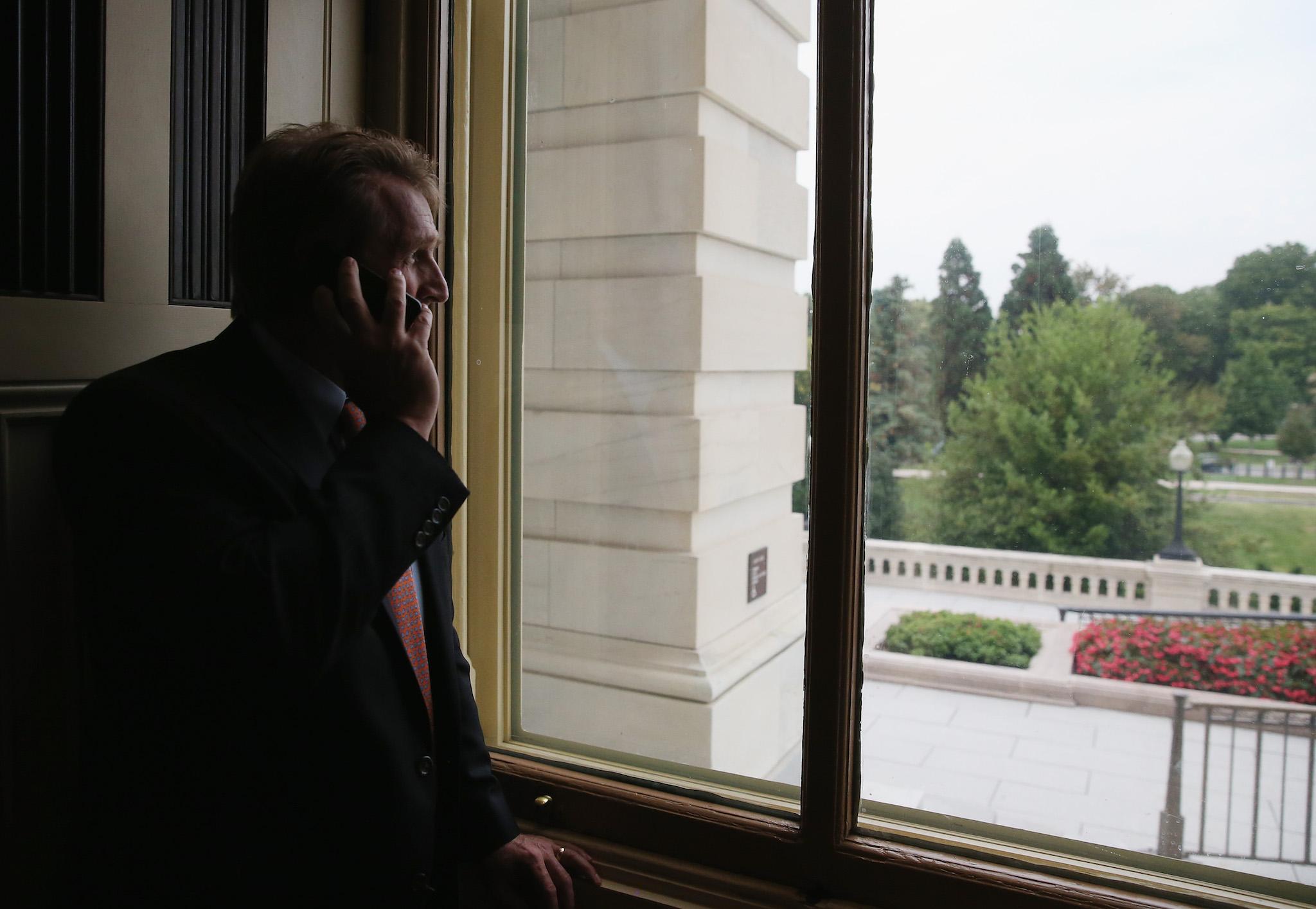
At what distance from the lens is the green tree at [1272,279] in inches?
47.0

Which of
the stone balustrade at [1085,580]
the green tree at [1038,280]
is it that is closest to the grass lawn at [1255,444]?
the stone balustrade at [1085,580]

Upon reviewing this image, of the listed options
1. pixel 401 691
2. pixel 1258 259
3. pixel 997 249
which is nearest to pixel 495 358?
pixel 401 691

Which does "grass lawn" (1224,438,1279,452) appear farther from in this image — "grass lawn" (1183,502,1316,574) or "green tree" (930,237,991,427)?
"green tree" (930,237,991,427)

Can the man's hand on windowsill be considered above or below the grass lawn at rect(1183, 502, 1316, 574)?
below

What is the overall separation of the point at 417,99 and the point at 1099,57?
3.68 ft

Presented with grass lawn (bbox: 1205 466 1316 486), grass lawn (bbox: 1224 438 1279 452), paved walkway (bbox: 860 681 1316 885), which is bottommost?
paved walkway (bbox: 860 681 1316 885)

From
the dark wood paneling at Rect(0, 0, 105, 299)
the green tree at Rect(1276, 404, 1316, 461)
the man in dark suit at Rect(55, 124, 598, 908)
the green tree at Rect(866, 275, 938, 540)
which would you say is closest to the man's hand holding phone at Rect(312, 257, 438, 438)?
the man in dark suit at Rect(55, 124, 598, 908)

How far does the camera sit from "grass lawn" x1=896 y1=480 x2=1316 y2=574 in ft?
3.96

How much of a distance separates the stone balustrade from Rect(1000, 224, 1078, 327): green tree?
367 mm

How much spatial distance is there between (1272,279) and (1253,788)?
67 cm

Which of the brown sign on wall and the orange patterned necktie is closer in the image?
the orange patterned necktie

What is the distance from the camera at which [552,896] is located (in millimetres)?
1318

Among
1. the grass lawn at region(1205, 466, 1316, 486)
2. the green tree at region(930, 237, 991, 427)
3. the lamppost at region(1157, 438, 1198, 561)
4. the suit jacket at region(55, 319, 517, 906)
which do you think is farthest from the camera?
the green tree at region(930, 237, 991, 427)

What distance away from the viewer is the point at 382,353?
1089mm
